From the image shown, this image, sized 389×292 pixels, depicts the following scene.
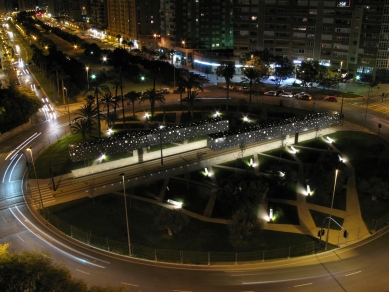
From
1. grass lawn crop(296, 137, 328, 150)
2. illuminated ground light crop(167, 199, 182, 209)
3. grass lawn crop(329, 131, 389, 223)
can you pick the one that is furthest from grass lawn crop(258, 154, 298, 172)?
illuminated ground light crop(167, 199, 182, 209)

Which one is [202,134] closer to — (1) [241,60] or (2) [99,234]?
(2) [99,234]

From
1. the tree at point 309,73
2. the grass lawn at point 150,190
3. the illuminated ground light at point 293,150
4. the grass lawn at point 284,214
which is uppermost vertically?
the tree at point 309,73

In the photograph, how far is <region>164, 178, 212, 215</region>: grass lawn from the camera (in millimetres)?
46250

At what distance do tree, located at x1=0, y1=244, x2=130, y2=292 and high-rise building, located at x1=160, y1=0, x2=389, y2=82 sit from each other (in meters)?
97.2

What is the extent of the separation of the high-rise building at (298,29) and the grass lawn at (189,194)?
70.6 m

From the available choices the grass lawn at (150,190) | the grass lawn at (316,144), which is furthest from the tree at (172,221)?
the grass lawn at (316,144)

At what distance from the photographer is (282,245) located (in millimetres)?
39000

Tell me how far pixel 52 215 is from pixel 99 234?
6831 millimetres

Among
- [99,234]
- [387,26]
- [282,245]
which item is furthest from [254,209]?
[387,26]

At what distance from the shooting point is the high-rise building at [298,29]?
107812mm

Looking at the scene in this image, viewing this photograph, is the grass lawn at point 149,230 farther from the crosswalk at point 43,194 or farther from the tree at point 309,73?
the tree at point 309,73

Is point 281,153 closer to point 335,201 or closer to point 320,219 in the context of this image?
point 335,201

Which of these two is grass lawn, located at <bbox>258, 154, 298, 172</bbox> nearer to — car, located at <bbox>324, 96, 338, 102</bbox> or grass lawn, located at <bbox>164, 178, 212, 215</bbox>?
grass lawn, located at <bbox>164, 178, 212, 215</bbox>

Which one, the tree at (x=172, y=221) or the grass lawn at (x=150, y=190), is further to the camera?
the grass lawn at (x=150, y=190)
